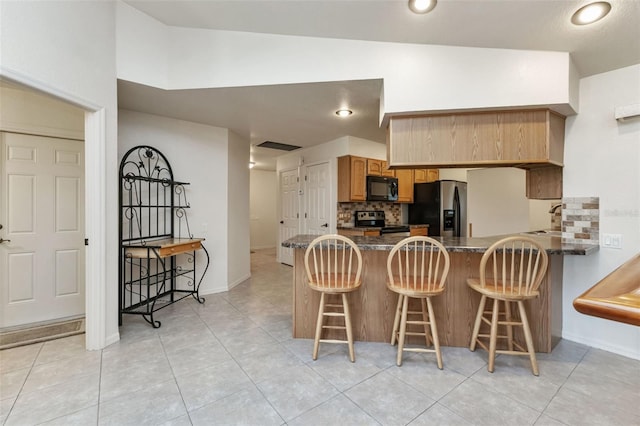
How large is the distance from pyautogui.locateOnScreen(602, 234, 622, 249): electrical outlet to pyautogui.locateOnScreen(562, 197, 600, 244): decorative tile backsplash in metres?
0.04

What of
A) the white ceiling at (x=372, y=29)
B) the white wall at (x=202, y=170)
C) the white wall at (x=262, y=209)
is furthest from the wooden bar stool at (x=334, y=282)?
the white wall at (x=262, y=209)

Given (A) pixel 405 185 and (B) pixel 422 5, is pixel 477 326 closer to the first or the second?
(B) pixel 422 5

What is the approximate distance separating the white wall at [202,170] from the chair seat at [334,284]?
2.17 meters

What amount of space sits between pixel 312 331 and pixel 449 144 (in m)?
2.08

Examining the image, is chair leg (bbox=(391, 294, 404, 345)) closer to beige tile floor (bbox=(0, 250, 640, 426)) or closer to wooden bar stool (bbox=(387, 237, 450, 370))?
wooden bar stool (bbox=(387, 237, 450, 370))

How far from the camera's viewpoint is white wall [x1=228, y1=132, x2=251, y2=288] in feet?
13.3

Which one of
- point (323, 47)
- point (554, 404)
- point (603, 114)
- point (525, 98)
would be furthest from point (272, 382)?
point (603, 114)

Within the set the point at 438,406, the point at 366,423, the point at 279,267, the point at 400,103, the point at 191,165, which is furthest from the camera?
the point at 279,267

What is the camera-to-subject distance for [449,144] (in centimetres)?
247

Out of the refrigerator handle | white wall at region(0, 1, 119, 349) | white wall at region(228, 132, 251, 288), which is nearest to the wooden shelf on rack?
white wall at region(0, 1, 119, 349)

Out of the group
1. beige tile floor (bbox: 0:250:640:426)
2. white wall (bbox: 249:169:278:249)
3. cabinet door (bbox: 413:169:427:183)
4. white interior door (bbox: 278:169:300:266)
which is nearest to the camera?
beige tile floor (bbox: 0:250:640:426)

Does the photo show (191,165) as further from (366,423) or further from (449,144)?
(366,423)

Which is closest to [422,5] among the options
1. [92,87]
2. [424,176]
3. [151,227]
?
[92,87]

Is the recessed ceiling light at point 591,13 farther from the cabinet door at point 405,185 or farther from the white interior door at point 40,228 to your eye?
the white interior door at point 40,228
